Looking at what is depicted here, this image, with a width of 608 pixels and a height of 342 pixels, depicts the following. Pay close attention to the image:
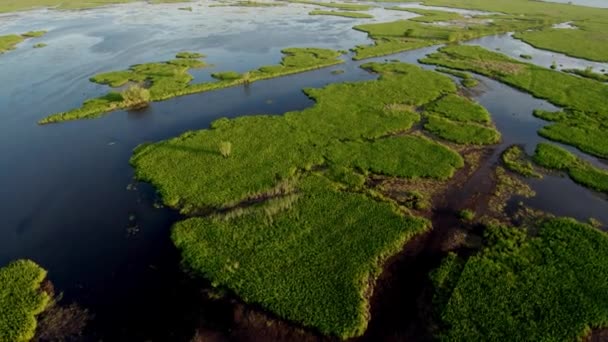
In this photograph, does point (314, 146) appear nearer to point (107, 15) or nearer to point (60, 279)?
point (60, 279)

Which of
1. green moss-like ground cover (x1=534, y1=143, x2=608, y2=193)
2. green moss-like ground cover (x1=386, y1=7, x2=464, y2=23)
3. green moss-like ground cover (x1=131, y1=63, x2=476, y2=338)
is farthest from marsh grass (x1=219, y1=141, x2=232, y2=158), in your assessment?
green moss-like ground cover (x1=386, y1=7, x2=464, y2=23)

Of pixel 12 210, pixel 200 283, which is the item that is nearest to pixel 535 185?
pixel 200 283

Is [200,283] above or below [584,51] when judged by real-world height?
below

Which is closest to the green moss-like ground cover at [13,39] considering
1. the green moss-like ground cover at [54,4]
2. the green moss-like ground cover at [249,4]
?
the green moss-like ground cover at [54,4]

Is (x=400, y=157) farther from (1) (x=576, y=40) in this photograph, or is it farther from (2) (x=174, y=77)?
(1) (x=576, y=40)

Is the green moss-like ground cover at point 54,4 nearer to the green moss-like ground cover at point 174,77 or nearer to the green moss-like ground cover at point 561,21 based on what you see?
the green moss-like ground cover at point 174,77

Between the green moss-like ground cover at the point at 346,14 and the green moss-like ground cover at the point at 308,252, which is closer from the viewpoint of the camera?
the green moss-like ground cover at the point at 308,252
